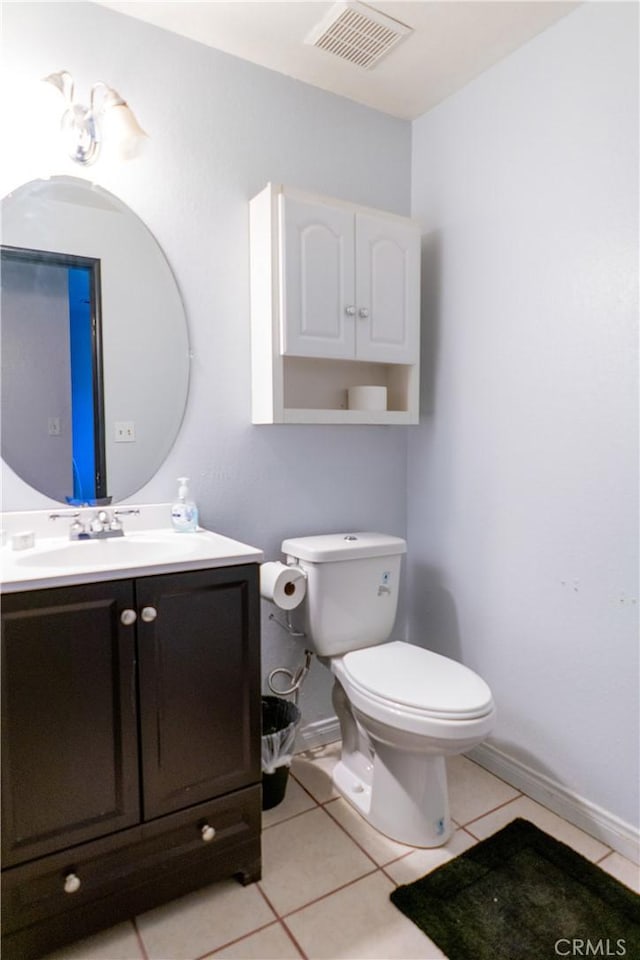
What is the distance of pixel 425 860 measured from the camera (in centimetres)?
156

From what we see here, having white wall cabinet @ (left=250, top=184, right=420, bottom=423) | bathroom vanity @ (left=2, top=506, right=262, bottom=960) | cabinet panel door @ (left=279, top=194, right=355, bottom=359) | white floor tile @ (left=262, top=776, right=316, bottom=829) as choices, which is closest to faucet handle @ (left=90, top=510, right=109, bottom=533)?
bathroom vanity @ (left=2, top=506, right=262, bottom=960)

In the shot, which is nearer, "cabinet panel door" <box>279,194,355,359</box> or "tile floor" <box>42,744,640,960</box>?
"tile floor" <box>42,744,640,960</box>

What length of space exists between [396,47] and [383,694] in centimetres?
195

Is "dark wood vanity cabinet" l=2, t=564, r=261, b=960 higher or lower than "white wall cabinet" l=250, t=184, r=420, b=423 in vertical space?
lower

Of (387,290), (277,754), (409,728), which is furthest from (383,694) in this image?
(387,290)

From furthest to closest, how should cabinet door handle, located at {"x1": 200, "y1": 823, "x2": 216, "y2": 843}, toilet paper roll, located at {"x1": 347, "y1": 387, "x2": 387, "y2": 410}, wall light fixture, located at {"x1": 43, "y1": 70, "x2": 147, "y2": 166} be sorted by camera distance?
toilet paper roll, located at {"x1": 347, "y1": 387, "x2": 387, "y2": 410}
wall light fixture, located at {"x1": 43, "y1": 70, "x2": 147, "y2": 166}
cabinet door handle, located at {"x1": 200, "y1": 823, "x2": 216, "y2": 843}

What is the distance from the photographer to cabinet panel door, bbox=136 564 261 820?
1300 mm

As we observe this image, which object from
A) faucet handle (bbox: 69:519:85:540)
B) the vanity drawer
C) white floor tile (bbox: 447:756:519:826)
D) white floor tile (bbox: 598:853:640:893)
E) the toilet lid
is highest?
faucet handle (bbox: 69:519:85:540)

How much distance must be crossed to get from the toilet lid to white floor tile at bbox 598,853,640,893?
1.83ft

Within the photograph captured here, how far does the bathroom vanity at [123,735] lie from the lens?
3.82 feet

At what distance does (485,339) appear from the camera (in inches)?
78.0

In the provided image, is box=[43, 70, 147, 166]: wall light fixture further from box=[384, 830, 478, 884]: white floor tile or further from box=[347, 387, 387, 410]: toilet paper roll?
box=[384, 830, 478, 884]: white floor tile

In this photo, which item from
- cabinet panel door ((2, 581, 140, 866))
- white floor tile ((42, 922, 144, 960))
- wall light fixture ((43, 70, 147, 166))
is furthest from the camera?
wall light fixture ((43, 70, 147, 166))

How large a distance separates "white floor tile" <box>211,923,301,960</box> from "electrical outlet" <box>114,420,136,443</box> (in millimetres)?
1310
